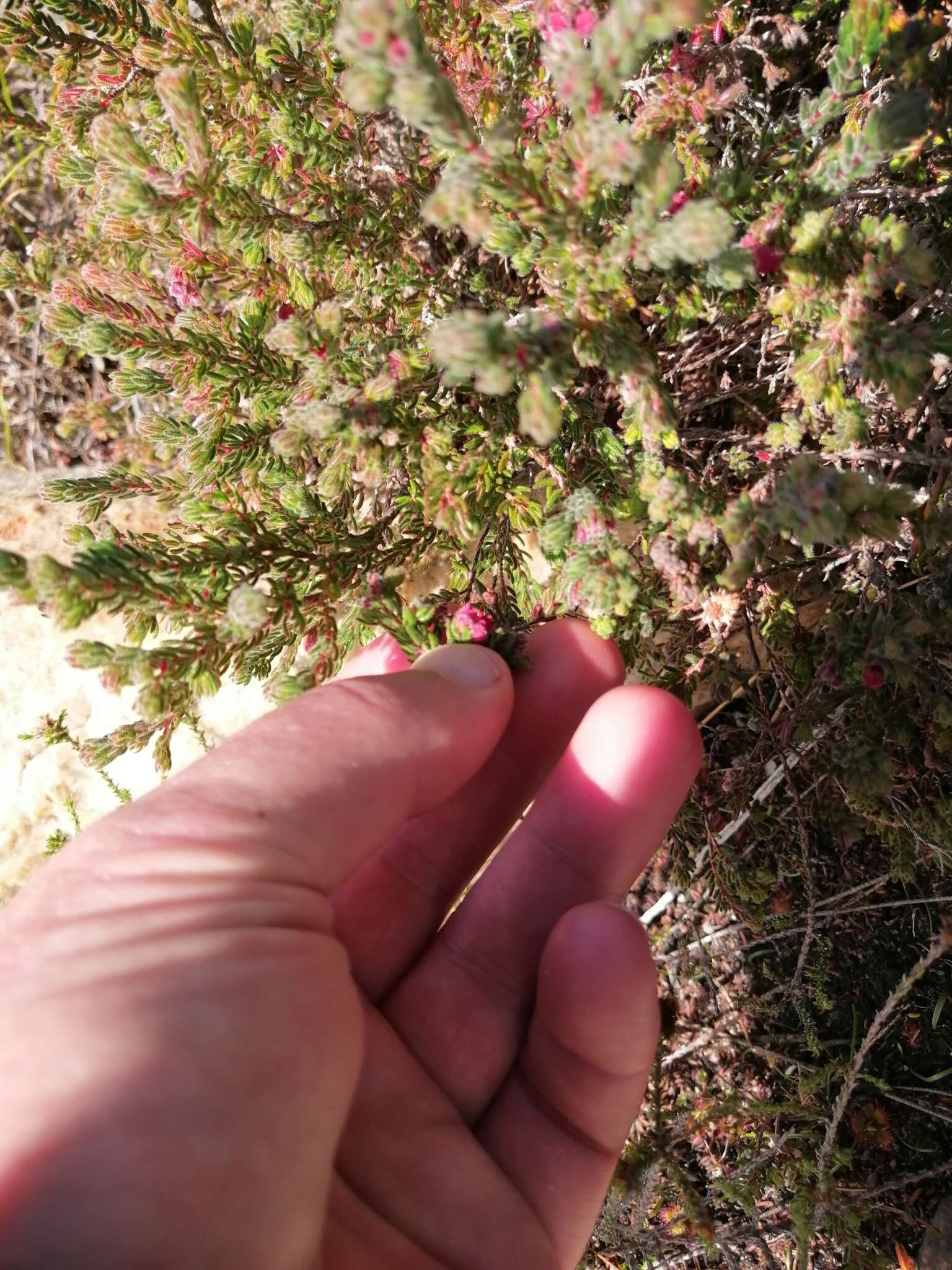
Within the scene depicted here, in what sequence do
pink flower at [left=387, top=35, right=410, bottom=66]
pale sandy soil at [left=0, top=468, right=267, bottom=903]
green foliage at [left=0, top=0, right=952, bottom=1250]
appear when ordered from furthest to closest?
1. pale sandy soil at [left=0, top=468, right=267, bottom=903]
2. green foliage at [left=0, top=0, right=952, bottom=1250]
3. pink flower at [left=387, top=35, right=410, bottom=66]

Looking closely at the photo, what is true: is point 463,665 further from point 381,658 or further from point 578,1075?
point 578,1075

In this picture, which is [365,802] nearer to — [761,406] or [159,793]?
[159,793]

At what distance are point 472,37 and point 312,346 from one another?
4.27ft

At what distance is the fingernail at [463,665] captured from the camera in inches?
87.0

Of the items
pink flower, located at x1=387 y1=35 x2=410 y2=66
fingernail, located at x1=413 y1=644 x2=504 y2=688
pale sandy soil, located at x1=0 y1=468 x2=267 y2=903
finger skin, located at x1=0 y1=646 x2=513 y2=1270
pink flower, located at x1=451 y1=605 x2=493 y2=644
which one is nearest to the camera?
pink flower, located at x1=387 y1=35 x2=410 y2=66

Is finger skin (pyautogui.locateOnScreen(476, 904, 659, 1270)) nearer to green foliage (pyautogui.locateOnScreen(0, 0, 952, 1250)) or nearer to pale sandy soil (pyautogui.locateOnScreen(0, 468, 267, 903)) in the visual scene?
green foliage (pyautogui.locateOnScreen(0, 0, 952, 1250))

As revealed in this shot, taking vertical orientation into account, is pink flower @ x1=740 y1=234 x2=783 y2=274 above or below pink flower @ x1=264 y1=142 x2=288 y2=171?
below

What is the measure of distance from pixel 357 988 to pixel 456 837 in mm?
541

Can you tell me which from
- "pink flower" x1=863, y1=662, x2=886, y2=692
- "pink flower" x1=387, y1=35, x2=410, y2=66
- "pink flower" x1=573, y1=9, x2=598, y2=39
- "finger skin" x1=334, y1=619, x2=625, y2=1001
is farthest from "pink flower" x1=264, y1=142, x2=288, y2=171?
"pink flower" x1=863, y1=662, x2=886, y2=692

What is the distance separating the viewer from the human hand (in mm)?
1678

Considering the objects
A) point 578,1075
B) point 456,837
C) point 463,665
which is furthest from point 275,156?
point 578,1075

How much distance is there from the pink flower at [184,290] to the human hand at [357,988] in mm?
1102

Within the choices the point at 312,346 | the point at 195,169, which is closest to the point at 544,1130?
the point at 312,346

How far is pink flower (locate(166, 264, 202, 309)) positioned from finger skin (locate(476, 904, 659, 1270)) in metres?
1.98
